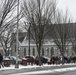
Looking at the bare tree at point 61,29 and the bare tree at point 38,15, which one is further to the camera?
the bare tree at point 61,29

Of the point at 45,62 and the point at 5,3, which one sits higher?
the point at 5,3

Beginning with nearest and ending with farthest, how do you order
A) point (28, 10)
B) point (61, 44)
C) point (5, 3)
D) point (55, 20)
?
point (5, 3) → point (28, 10) → point (55, 20) → point (61, 44)

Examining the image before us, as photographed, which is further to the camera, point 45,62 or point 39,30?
point 45,62

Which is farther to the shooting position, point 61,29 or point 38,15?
point 61,29

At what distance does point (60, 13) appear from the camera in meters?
56.1

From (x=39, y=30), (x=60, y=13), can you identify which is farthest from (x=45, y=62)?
(x=39, y=30)

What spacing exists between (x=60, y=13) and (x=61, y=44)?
5.77 meters

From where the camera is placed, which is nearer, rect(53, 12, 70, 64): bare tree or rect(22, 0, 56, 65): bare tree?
rect(22, 0, 56, 65): bare tree

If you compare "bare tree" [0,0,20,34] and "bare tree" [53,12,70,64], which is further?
"bare tree" [53,12,70,64]

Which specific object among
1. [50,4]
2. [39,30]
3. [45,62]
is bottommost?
[45,62]

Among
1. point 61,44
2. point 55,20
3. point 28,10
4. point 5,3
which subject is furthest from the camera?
point 61,44

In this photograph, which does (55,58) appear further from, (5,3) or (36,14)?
(5,3)

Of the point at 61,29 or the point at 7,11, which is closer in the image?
the point at 7,11

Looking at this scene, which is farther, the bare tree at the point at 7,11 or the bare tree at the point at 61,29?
the bare tree at the point at 61,29
